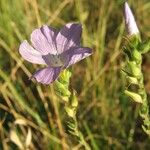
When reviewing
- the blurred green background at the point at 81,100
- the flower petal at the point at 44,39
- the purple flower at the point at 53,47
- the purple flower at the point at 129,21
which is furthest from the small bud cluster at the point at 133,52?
the blurred green background at the point at 81,100

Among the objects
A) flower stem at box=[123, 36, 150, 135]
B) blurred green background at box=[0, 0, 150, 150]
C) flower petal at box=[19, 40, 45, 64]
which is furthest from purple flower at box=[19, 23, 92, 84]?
blurred green background at box=[0, 0, 150, 150]

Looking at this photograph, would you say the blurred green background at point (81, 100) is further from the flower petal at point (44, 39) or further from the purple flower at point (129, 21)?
the purple flower at point (129, 21)

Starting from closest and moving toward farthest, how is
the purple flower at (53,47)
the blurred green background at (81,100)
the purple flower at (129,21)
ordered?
the purple flower at (129,21) < the purple flower at (53,47) < the blurred green background at (81,100)

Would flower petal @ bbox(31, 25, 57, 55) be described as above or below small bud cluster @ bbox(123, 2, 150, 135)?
above

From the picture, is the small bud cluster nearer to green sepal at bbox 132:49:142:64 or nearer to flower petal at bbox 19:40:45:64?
green sepal at bbox 132:49:142:64

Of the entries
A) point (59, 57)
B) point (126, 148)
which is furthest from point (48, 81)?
point (126, 148)

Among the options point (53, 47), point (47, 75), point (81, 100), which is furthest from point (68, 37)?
point (81, 100)

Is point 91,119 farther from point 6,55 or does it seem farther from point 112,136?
point 6,55

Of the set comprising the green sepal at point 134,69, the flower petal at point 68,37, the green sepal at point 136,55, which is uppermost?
the flower petal at point 68,37
